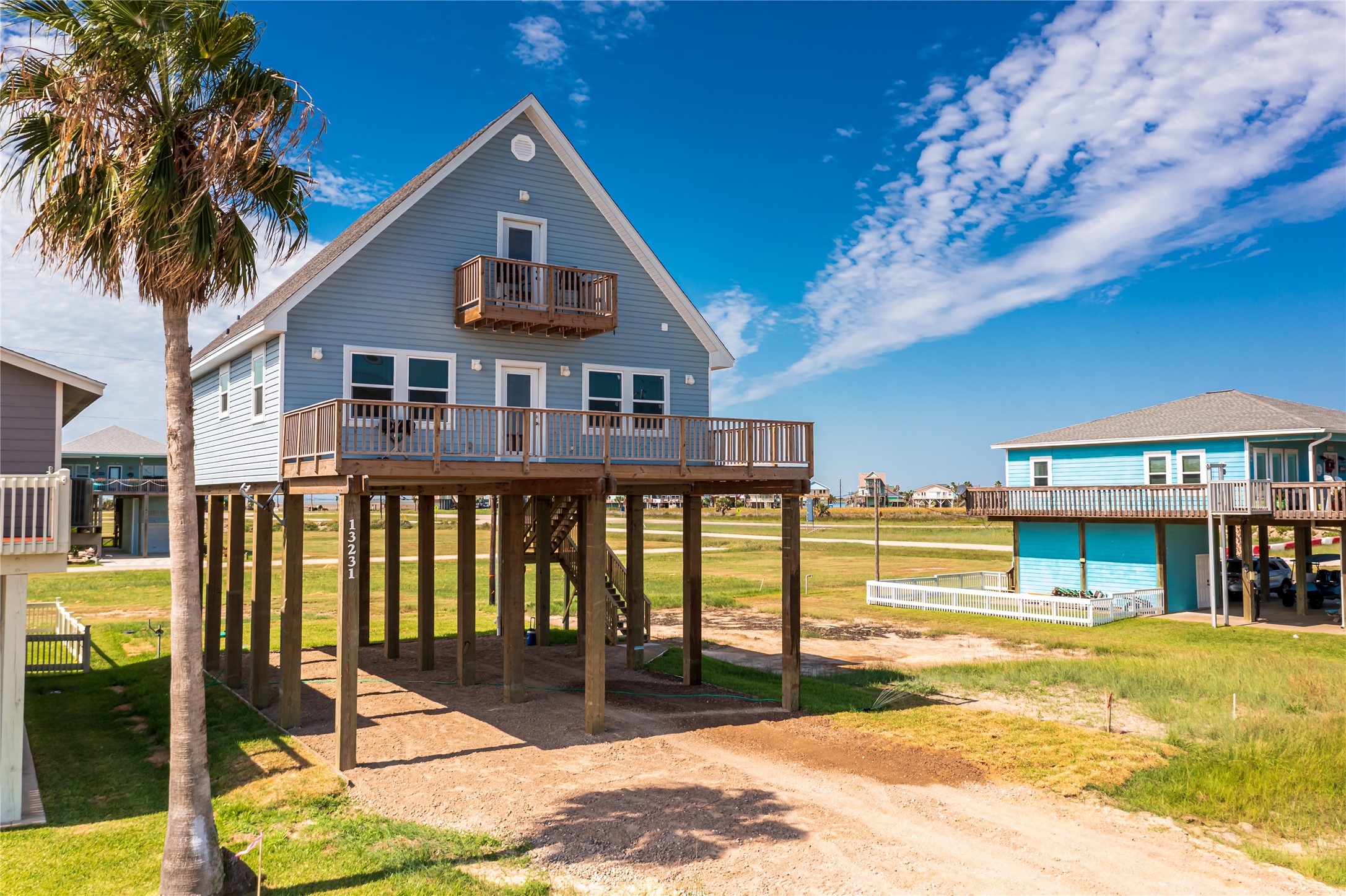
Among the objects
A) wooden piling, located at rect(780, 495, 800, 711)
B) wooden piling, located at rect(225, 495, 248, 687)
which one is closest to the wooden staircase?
wooden piling, located at rect(780, 495, 800, 711)

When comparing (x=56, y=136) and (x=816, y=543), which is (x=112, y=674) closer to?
(x=56, y=136)

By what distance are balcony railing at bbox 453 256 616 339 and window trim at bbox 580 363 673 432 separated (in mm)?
895

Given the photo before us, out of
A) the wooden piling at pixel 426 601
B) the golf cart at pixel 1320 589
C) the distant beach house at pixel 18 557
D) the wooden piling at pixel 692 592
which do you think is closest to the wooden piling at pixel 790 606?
the wooden piling at pixel 692 592

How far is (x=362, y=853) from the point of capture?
1099cm

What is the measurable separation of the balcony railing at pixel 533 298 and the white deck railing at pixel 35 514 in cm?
801

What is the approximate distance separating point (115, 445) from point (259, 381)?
56666mm

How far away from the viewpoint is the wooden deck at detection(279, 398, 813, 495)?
14.8 metres

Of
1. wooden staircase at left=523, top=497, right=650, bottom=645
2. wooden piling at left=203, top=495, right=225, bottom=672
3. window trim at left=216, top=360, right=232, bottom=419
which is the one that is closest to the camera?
window trim at left=216, top=360, right=232, bottom=419

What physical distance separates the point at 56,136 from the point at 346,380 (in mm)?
7117

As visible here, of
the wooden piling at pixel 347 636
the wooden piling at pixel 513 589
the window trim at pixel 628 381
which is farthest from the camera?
the window trim at pixel 628 381

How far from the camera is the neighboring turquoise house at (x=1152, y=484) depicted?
109ft

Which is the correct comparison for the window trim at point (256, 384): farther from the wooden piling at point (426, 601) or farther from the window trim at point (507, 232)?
the wooden piling at point (426, 601)

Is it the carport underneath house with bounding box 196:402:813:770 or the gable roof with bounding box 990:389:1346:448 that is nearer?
the carport underneath house with bounding box 196:402:813:770

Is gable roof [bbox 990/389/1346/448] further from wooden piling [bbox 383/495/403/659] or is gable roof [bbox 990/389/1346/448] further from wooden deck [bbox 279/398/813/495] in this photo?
wooden piling [bbox 383/495/403/659]
